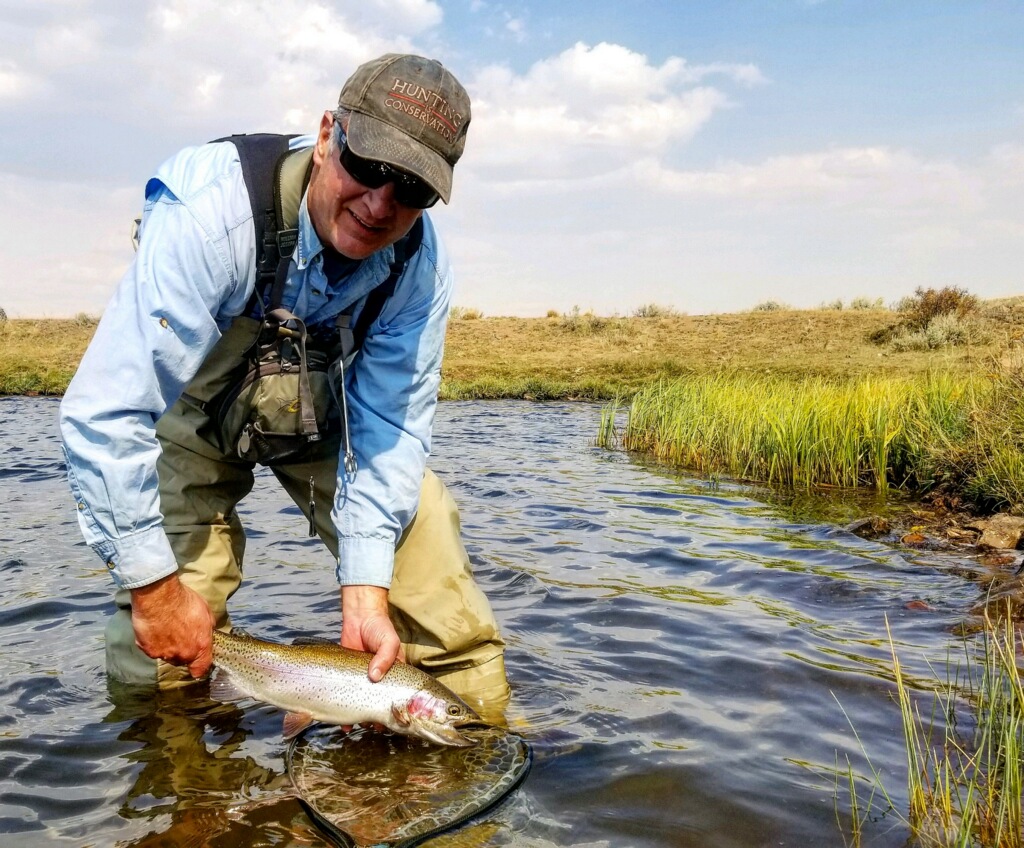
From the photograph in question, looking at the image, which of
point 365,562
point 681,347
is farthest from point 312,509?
point 681,347

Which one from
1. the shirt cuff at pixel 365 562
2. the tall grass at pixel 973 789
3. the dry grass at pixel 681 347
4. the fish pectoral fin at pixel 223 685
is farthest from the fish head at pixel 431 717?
the dry grass at pixel 681 347

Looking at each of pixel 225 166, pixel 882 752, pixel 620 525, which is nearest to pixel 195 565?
pixel 225 166

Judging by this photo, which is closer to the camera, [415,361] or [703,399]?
[415,361]

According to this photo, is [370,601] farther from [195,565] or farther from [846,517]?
[846,517]

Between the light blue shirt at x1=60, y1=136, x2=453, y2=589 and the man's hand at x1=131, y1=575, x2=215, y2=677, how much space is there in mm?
88

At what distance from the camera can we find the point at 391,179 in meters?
3.27

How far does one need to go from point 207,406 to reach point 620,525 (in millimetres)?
5625

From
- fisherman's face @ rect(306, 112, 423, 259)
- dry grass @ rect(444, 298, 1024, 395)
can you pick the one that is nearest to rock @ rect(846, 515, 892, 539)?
fisherman's face @ rect(306, 112, 423, 259)

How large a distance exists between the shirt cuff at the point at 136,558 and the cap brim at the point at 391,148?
59.4 inches

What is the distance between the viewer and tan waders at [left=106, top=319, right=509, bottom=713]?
4.09 meters

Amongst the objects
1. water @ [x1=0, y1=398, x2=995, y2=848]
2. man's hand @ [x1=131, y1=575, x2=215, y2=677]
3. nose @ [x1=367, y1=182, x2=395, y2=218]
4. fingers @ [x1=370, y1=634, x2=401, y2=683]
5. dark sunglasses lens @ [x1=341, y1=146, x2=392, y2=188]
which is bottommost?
water @ [x1=0, y1=398, x2=995, y2=848]

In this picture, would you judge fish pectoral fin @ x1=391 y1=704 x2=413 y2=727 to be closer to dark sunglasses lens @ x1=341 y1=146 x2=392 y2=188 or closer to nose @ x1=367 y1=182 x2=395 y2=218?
nose @ x1=367 y1=182 x2=395 y2=218

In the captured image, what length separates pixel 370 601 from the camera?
3939 millimetres

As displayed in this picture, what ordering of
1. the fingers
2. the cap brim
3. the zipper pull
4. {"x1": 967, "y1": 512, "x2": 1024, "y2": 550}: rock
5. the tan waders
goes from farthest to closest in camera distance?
{"x1": 967, "y1": 512, "x2": 1024, "y2": 550}: rock
the zipper pull
the tan waders
the fingers
the cap brim
